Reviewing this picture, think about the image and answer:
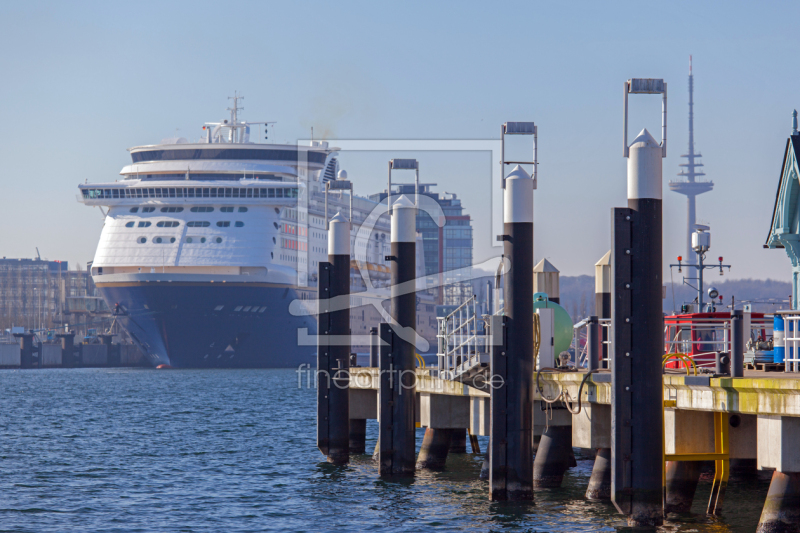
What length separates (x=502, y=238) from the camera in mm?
15758

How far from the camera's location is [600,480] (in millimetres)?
18062

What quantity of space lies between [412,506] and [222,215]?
2605 inches

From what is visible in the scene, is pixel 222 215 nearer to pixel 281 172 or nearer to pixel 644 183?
pixel 281 172

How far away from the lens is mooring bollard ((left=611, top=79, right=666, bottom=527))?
12.9 metres

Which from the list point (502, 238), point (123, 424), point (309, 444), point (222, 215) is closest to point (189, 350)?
point (222, 215)

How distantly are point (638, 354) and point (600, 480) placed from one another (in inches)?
226

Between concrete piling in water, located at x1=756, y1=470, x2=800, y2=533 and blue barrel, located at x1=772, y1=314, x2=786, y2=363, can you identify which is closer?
concrete piling in water, located at x1=756, y1=470, x2=800, y2=533

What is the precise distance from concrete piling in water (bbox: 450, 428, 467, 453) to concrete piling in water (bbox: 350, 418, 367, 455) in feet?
7.82

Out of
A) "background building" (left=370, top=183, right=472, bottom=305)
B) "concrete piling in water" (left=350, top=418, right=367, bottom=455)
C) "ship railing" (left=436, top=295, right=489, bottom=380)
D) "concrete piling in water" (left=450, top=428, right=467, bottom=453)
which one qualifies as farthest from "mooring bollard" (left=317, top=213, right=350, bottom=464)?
"background building" (left=370, top=183, right=472, bottom=305)

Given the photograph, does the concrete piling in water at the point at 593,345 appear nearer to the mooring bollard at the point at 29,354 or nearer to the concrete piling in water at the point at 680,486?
the concrete piling in water at the point at 680,486

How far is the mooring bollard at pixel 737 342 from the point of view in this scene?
12.9 metres

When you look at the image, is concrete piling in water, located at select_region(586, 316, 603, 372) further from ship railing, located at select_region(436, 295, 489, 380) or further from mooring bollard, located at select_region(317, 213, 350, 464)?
mooring bollard, located at select_region(317, 213, 350, 464)

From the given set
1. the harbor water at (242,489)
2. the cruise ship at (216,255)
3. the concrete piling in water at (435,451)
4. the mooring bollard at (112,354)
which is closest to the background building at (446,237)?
the cruise ship at (216,255)

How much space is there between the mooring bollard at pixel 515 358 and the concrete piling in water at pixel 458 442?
418 inches
